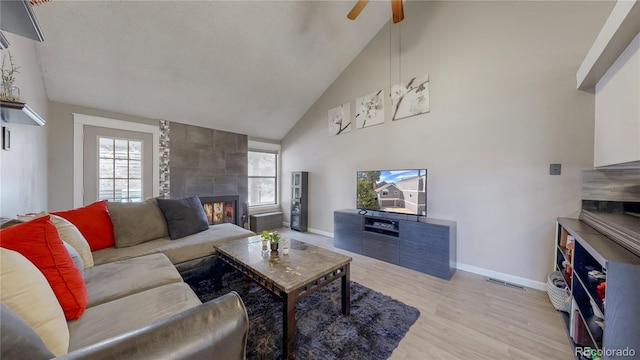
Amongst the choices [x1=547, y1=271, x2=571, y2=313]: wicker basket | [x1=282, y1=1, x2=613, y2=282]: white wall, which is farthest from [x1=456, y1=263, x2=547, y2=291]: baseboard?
[x1=547, y1=271, x2=571, y2=313]: wicker basket

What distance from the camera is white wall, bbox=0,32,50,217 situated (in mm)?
1617

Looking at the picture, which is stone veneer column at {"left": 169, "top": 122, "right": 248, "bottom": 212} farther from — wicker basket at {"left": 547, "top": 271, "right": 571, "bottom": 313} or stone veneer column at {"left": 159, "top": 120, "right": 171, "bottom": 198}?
wicker basket at {"left": 547, "top": 271, "right": 571, "bottom": 313}

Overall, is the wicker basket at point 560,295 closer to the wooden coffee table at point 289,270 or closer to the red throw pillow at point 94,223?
the wooden coffee table at point 289,270

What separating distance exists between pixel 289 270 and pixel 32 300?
118 cm

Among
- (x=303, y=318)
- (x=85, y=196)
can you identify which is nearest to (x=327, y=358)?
(x=303, y=318)

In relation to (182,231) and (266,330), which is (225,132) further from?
(266,330)

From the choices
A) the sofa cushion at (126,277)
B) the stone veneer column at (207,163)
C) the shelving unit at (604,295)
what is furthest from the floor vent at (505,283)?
the stone veneer column at (207,163)

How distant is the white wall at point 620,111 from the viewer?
135cm

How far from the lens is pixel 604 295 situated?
1.25m

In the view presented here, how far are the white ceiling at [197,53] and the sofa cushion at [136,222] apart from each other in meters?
1.71

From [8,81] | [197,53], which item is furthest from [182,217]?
[197,53]

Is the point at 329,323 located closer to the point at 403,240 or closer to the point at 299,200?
the point at 403,240

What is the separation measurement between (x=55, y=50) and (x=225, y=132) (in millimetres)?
2293

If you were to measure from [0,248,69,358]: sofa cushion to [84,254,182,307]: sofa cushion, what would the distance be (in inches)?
19.5
